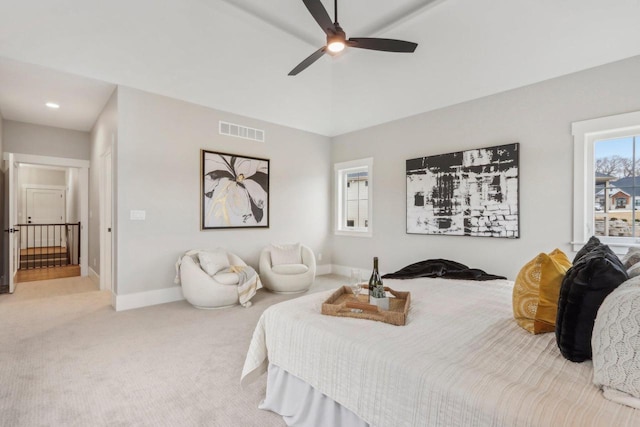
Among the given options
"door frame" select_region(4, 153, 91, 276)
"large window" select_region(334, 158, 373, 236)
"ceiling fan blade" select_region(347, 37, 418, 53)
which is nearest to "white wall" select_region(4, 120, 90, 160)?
"door frame" select_region(4, 153, 91, 276)

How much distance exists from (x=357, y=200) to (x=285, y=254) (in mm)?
1872

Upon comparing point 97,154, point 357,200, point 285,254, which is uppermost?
point 97,154

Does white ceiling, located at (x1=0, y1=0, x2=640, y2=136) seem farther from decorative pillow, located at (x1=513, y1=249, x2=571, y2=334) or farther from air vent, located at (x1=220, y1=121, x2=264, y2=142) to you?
decorative pillow, located at (x1=513, y1=249, x2=571, y2=334)

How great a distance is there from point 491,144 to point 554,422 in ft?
12.9

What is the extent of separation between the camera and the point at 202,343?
2941 millimetres

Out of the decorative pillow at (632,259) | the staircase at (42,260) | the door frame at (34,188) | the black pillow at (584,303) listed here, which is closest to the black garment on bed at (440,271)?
the decorative pillow at (632,259)

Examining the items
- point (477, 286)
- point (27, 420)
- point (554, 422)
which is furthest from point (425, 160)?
point (27, 420)

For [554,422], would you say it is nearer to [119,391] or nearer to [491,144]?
[119,391]

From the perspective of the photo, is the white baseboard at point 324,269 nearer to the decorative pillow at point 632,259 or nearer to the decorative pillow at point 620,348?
the decorative pillow at point 632,259

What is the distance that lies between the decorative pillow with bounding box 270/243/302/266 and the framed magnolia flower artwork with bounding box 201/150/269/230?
548mm

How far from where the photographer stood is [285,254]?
4.98 meters

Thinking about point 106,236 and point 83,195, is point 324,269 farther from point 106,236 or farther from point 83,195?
point 83,195

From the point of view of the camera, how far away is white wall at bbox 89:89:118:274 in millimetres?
4168

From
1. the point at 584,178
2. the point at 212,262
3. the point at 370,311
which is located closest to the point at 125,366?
the point at 212,262
